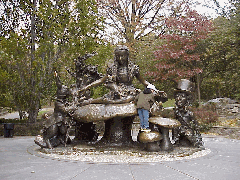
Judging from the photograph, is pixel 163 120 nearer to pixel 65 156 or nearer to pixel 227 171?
pixel 227 171

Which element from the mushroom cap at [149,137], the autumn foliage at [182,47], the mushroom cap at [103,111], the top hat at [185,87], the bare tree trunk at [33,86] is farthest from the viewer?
the autumn foliage at [182,47]

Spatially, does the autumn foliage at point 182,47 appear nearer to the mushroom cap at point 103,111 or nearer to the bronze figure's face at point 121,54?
the bronze figure's face at point 121,54

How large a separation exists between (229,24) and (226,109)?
5.10m

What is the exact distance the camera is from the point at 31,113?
12.9 metres

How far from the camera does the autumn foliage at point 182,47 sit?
615 inches

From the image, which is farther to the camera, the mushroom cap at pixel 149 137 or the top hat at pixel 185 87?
the top hat at pixel 185 87

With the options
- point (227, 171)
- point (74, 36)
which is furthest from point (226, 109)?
point (227, 171)

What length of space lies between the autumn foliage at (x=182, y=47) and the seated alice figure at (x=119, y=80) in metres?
8.80

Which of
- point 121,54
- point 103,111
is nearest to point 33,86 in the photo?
point 121,54

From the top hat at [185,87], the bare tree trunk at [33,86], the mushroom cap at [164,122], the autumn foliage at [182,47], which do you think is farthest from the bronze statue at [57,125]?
the autumn foliage at [182,47]

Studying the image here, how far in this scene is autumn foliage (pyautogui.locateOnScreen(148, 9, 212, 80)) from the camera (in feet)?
51.2

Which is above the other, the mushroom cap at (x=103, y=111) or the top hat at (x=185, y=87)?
the top hat at (x=185, y=87)

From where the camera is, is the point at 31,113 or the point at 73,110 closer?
the point at 73,110

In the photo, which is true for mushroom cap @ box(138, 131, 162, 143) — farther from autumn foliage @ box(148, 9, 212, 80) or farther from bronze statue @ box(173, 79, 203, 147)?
autumn foliage @ box(148, 9, 212, 80)
